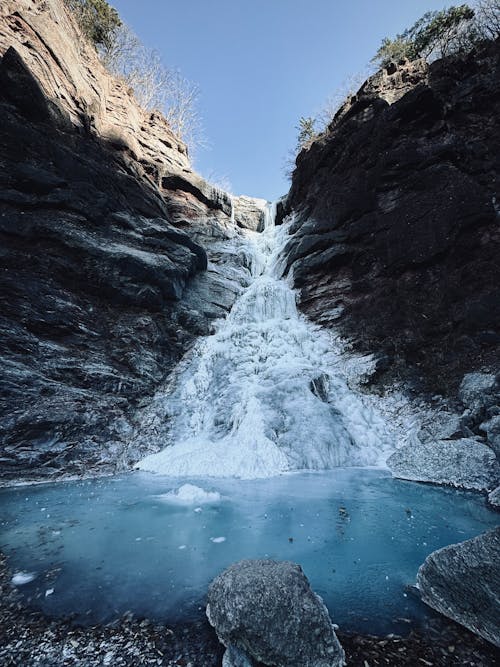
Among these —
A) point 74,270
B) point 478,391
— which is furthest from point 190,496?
point 74,270

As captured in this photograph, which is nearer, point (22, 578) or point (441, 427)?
point (22, 578)

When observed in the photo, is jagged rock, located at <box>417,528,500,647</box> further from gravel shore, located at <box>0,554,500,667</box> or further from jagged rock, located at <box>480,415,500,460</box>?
jagged rock, located at <box>480,415,500,460</box>

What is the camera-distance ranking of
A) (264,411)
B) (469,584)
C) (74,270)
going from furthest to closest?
(74,270), (264,411), (469,584)

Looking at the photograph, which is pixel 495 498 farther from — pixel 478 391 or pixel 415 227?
pixel 415 227

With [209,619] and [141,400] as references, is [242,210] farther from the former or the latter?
[209,619]

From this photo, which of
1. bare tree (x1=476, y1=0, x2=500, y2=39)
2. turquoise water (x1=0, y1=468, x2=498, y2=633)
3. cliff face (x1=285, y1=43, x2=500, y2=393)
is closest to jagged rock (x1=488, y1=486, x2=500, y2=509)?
turquoise water (x1=0, y1=468, x2=498, y2=633)

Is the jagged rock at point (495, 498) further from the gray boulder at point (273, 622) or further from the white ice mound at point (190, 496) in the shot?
the white ice mound at point (190, 496)

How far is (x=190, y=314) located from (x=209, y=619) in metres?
12.7

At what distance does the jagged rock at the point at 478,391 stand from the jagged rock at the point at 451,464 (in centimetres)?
144

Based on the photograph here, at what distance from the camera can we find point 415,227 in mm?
13281

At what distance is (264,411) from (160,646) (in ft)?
24.9

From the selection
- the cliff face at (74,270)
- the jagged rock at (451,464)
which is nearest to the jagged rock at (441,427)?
the jagged rock at (451,464)

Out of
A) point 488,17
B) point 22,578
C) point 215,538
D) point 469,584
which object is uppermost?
point 488,17

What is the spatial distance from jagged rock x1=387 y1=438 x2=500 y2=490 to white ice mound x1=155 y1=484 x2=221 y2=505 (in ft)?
14.9
